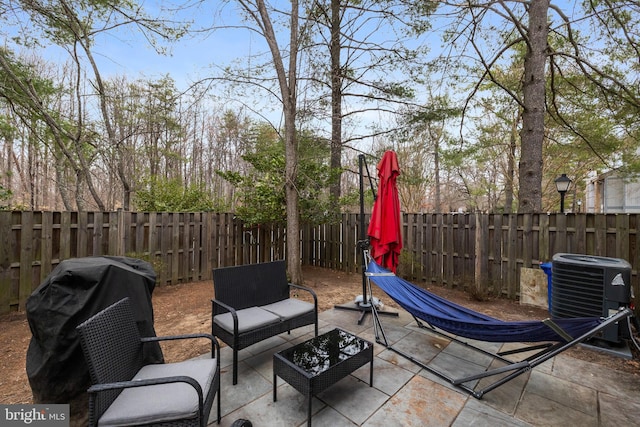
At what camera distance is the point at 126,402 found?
55.2 inches

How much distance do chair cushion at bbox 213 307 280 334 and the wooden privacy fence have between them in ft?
11.1

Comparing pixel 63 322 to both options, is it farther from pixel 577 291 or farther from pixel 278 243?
pixel 278 243

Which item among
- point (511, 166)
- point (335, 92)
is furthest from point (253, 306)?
point (511, 166)

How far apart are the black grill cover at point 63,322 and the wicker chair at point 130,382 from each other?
0.19 m

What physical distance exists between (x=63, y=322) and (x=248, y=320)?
1.32 metres

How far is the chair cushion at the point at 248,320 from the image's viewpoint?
2395mm

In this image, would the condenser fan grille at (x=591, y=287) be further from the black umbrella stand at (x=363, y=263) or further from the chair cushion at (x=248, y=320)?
the chair cushion at (x=248, y=320)

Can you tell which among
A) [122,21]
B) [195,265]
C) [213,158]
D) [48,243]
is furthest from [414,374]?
[213,158]

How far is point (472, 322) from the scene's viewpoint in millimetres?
2203

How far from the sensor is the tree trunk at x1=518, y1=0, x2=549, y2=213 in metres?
5.55

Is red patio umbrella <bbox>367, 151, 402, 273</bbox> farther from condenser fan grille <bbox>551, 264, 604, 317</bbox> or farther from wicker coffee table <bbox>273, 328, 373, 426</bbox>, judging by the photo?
condenser fan grille <bbox>551, 264, 604, 317</bbox>

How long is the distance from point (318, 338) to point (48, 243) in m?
4.60

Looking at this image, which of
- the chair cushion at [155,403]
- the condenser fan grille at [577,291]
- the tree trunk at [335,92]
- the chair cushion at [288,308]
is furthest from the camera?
the tree trunk at [335,92]

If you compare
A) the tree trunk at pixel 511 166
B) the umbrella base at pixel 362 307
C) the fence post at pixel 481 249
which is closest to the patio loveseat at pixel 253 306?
the umbrella base at pixel 362 307
